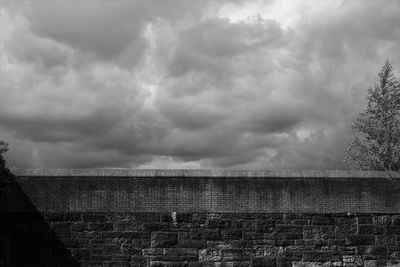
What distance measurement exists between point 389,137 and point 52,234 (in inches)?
476

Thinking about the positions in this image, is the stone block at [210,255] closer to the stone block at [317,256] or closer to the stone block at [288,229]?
the stone block at [288,229]

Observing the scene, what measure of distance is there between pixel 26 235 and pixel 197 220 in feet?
12.7

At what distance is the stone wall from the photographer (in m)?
12.1

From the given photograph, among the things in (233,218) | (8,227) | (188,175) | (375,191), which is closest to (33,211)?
(8,227)

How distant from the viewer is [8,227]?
12203 millimetres

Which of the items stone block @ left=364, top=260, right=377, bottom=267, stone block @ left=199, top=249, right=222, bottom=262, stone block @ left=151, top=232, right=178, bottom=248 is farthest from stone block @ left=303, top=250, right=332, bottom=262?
stone block @ left=151, top=232, right=178, bottom=248

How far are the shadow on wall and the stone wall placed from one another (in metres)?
0.02

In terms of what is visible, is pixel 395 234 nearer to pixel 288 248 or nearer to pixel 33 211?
pixel 288 248

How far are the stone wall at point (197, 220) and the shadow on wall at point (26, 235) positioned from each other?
23 millimetres

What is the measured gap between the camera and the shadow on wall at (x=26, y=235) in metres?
12.1

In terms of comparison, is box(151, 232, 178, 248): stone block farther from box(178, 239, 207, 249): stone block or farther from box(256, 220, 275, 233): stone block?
box(256, 220, 275, 233): stone block

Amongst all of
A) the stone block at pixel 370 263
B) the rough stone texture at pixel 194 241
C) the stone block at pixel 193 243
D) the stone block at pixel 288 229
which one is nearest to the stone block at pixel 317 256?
the rough stone texture at pixel 194 241

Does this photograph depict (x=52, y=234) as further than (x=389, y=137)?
No

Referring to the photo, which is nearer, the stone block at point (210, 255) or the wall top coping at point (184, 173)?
the stone block at point (210, 255)
